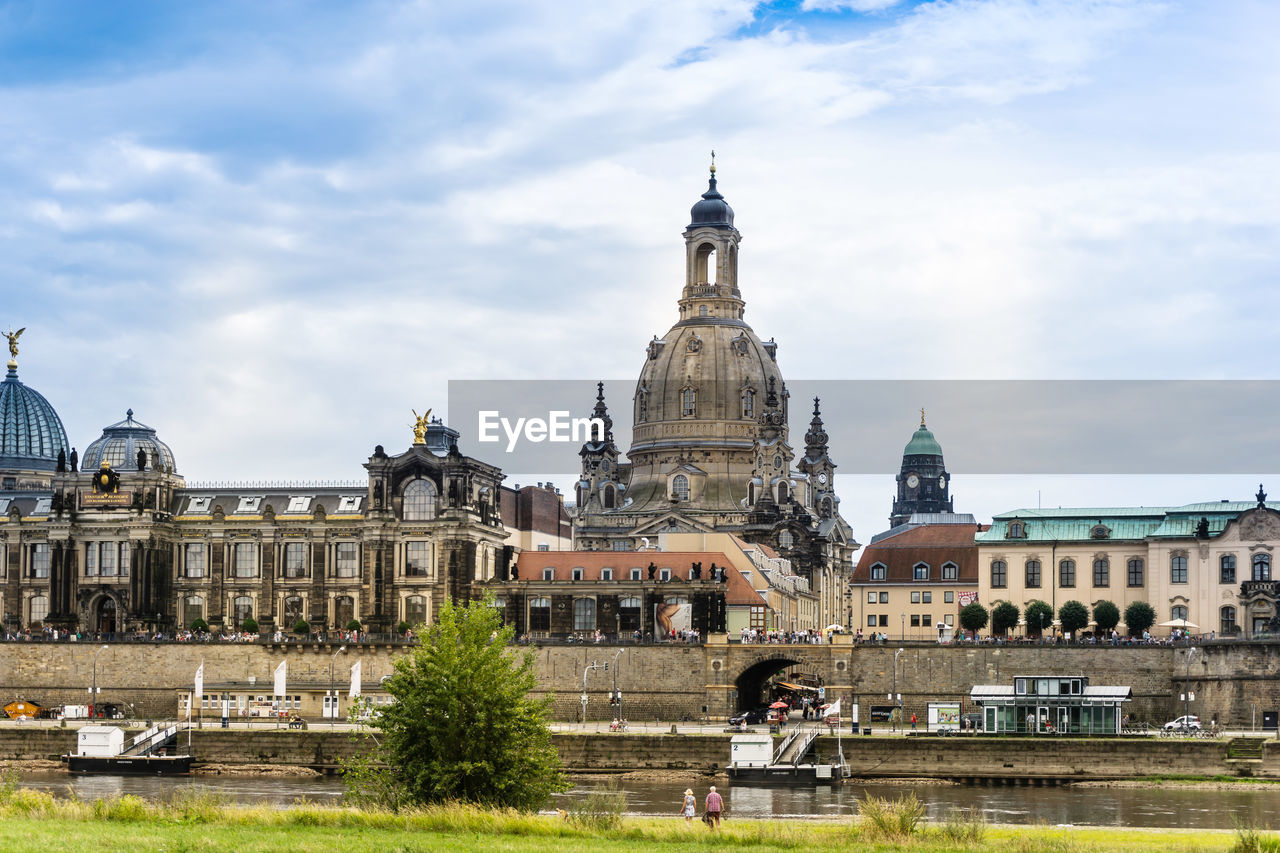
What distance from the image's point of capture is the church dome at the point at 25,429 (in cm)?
16875

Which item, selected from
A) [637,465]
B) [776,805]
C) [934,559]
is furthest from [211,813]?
[637,465]

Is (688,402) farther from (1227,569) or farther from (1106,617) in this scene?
(1227,569)

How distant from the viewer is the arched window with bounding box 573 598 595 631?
11900 cm

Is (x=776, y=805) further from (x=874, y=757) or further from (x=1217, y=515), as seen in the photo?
(x=1217, y=515)

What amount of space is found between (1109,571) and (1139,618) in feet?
27.5

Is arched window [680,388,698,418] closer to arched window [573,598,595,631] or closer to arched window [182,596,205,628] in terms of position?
arched window [573,598,595,631]

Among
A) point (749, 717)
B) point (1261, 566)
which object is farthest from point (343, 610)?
point (1261, 566)

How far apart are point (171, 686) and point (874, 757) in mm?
44916

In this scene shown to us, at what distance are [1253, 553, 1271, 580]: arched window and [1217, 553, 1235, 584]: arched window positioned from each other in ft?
4.00

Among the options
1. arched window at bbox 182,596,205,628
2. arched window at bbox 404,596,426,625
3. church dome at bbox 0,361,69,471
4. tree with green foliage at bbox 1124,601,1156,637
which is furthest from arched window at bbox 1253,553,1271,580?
church dome at bbox 0,361,69,471

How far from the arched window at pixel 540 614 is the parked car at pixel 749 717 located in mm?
13665

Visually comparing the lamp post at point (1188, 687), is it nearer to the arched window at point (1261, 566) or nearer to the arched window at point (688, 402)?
the arched window at point (1261, 566)

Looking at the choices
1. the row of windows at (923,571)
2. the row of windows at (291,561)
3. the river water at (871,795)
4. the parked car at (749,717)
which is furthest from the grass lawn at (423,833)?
the row of windows at (923,571)

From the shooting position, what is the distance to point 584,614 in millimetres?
119188
